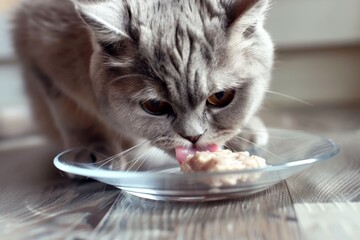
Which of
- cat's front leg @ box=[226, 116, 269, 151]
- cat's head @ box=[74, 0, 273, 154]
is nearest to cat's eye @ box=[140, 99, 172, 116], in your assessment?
cat's head @ box=[74, 0, 273, 154]

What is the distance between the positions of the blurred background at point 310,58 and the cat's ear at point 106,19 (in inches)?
43.5

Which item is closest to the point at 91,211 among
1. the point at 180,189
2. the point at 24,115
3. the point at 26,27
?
the point at 180,189

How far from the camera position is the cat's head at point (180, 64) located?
102 cm

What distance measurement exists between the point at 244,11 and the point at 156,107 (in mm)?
283

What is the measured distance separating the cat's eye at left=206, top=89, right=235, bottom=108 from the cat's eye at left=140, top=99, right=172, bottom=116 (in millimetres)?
91

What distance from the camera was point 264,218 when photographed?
854mm

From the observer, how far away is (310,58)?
89.0 inches

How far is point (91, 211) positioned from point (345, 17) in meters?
1.64

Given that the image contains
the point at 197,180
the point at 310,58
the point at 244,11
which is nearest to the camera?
the point at 197,180

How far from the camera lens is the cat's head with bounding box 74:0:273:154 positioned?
1017 mm

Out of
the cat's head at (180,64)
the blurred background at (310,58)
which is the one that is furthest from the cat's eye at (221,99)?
the blurred background at (310,58)

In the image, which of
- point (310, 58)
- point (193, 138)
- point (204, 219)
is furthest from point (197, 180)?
point (310, 58)

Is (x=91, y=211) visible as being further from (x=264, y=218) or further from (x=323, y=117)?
(x=323, y=117)

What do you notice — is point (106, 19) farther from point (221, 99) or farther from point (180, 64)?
point (221, 99)
